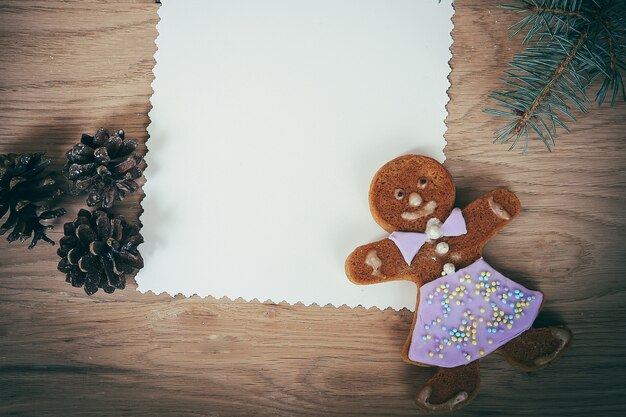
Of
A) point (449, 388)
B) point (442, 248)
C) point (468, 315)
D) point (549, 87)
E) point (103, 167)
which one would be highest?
point (549, 87)

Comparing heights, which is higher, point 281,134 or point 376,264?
point 281,134

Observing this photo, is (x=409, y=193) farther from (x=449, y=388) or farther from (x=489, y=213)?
(x=449, y=388)

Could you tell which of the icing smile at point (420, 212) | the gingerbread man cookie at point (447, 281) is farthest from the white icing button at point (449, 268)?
the icing smile at point (420, 212)

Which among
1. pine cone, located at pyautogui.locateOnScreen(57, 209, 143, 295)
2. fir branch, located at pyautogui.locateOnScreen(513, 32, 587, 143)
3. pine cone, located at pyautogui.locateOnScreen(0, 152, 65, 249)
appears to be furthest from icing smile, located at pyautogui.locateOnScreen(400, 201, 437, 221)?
pine cone, located at pyautogui.locateOnScreen(0, 152, 65, 249)

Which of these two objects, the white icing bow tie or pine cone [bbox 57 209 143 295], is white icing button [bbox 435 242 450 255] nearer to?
the white icing bow tie

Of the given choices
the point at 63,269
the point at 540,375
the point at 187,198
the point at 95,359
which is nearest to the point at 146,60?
the point at 187,198

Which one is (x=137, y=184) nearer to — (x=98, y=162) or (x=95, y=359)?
(x=98, y=162)

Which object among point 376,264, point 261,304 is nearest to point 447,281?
point 376,264
